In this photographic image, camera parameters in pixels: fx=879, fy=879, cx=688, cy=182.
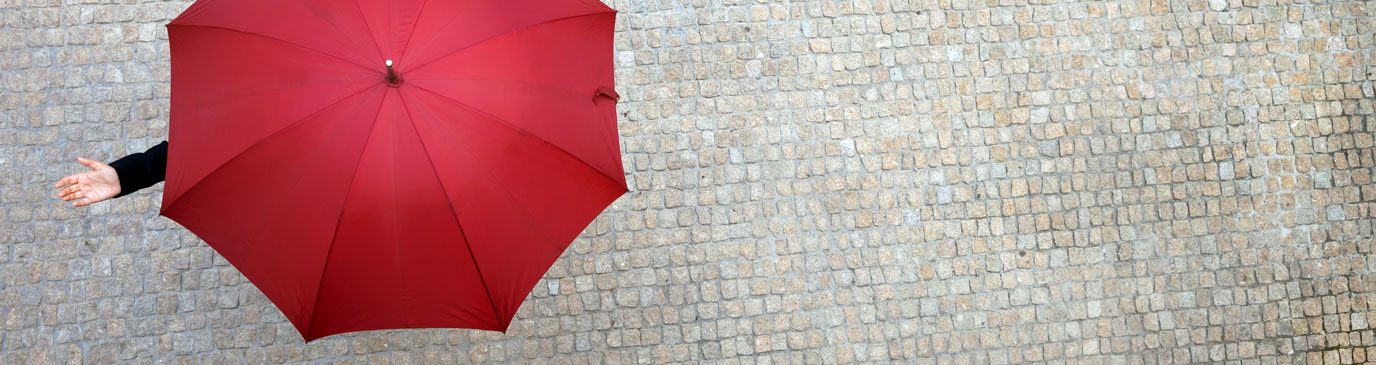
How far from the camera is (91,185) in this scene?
420cm

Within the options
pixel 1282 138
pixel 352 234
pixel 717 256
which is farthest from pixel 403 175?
pixel 1282 138

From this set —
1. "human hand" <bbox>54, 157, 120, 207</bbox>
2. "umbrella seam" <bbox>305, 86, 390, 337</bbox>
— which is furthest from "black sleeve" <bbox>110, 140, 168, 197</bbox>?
"umbrella seam" <bbox>305, 86, 390, 337</bbox>

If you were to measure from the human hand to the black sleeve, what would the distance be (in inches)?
1.2

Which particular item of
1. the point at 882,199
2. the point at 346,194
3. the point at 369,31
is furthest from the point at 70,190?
the point at 882,199

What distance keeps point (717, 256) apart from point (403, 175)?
2.66 meters

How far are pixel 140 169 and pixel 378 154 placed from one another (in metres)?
1.66

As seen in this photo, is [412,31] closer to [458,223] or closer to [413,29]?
[413,29]

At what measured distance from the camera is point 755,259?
229 inches

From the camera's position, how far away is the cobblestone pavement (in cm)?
565

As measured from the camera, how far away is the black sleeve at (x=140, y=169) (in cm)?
Answer: 432

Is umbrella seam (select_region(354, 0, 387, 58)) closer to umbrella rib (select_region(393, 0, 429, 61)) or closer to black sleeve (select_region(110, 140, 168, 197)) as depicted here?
umbrella rib (select_region(393, 0, 429, 61))

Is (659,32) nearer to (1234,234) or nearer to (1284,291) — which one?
(1234,234)

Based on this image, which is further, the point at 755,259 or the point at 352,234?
the point at 755,259

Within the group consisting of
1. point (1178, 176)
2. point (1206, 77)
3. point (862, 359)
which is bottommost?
point (862, 359)
